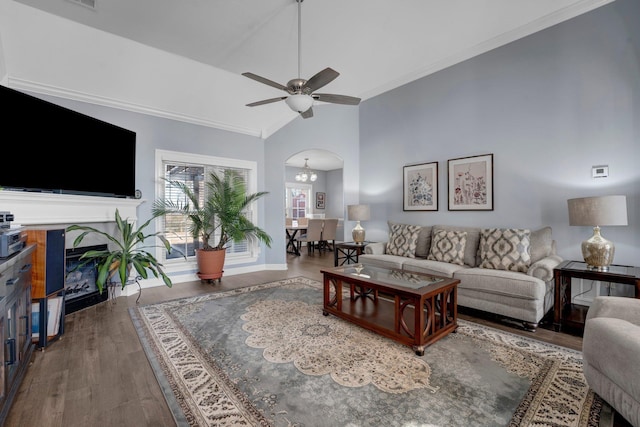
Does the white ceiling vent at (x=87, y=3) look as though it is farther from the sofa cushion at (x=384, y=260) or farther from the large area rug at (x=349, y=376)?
the sofa cushion at (x=384, y=260)

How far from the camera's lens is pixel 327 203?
10648 mm

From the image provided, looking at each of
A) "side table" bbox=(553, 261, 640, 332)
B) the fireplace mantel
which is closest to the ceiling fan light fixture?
the fireplace mantel

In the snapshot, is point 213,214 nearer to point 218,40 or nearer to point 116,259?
point 116,259

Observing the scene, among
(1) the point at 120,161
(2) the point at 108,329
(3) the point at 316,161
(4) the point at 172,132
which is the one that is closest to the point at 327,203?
(3) the point at 316,161

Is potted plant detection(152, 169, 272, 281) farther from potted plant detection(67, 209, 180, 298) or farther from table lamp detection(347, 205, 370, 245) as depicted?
table lamp detection(347, 205, 370, 245)

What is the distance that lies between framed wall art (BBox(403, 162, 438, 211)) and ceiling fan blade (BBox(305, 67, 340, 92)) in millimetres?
2611

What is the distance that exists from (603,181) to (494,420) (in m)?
2.95

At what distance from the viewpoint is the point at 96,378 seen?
192cm

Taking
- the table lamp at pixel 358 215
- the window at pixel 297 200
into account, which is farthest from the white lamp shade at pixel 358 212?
the window at pixel 297 200

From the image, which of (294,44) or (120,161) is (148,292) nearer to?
(120,161)

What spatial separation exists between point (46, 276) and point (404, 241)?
12.7 feet

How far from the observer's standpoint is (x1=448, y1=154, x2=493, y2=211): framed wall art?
396 centimetres

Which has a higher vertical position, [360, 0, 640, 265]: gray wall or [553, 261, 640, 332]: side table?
[360, 0, 640, 265]: gray wall

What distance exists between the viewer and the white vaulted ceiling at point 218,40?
2941 mm
